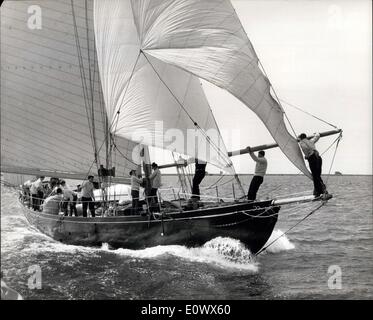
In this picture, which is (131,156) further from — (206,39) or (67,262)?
(206,39)

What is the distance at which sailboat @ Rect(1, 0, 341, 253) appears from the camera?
1463cm

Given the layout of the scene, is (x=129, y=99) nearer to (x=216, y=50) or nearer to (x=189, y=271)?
(x=216, y=50)

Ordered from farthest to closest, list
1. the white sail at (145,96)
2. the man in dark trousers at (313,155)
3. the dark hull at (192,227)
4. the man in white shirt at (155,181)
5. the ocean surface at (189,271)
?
the man in white shirt at (155,181) < the white sail at (145,96) < the dark hull at (192,227) < the man in dark trousers at (313,155) < the ocean surface at (189,271)

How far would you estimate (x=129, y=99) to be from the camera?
1634 centimetres

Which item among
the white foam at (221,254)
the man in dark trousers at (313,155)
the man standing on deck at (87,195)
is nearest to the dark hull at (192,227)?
the white foam at (221,254)

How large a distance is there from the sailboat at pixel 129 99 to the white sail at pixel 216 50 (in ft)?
0.10

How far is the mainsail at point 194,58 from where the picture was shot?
46.7 feet

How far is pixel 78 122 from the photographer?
20.1 meters

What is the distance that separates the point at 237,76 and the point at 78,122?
323 inches

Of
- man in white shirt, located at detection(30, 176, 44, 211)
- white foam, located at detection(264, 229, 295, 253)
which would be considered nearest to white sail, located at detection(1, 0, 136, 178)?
man in white shirt, located at detection(30, 176, 44, 211)

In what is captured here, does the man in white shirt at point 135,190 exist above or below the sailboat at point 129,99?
below

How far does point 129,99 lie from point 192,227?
461 centimetres

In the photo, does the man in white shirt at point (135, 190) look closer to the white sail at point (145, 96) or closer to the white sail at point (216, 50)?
the white sail at point (145, 96)
